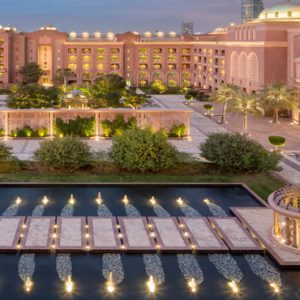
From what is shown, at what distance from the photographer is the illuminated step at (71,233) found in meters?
14.4

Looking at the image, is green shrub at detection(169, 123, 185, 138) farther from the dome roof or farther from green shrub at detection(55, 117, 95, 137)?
the dome roof

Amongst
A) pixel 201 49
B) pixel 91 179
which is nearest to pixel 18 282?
pixel 91 179

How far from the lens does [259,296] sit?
12.1 meters

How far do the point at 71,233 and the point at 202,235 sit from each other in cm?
369

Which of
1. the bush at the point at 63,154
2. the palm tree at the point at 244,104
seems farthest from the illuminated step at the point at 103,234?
the palm tree at the point at 244,104

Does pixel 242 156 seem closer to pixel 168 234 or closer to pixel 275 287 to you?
pixel 168 234

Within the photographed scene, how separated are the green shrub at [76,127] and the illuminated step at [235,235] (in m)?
17.1

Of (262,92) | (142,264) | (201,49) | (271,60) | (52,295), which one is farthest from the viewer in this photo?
(201,49)

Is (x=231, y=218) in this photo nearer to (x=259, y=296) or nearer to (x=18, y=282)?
(x=259, y=296)

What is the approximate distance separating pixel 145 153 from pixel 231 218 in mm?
6511

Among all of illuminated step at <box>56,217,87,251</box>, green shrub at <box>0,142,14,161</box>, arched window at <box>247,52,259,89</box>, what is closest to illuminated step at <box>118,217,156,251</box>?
illuminated step at <box>56,217,87,251</box>

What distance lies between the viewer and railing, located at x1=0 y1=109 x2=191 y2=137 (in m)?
32.6

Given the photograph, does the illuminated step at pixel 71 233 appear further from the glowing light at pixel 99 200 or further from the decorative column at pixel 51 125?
the decorative column at pixel 51 125

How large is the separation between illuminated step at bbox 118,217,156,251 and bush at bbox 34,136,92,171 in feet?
22.7
